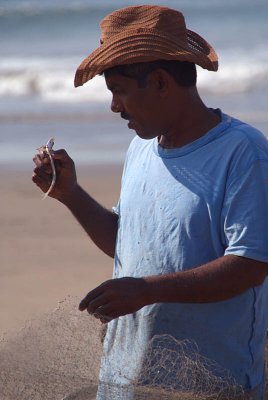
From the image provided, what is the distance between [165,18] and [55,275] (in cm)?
438

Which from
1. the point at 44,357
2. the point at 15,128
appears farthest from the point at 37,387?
the point at 15,128

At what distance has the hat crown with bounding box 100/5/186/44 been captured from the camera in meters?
2.73

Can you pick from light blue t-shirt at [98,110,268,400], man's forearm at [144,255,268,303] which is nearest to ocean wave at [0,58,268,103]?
light blue t-shirt at [98,110,268,400]

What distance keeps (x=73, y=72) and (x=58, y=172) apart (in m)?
12.6

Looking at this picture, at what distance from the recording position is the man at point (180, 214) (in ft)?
8.70

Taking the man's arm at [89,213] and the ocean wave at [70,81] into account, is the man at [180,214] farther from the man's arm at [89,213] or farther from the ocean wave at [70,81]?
the ocean wave at [70,81]

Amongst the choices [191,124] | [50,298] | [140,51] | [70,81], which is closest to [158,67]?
[140,51]

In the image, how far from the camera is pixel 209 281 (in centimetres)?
266

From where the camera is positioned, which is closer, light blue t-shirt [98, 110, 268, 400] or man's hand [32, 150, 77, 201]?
light blue t-shirt [98, 110, 268, 400]

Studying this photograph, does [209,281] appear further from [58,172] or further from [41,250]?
[41,250]

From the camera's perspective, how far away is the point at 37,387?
281 cm

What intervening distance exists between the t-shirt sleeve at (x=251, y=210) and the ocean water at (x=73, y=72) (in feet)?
23.0

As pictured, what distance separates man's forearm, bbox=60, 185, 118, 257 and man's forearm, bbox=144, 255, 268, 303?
486 mm

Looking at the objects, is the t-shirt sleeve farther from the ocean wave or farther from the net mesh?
the ocean wave
